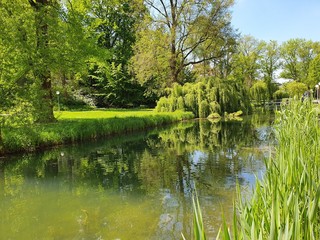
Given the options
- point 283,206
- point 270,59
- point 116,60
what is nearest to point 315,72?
point 270,59

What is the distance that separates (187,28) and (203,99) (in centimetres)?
645

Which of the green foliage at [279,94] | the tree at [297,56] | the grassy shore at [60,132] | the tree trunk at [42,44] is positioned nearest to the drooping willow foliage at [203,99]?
the grassy shore at [60,132]

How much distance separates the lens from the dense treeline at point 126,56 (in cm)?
1042

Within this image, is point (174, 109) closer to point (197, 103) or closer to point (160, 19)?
point (197, 103)

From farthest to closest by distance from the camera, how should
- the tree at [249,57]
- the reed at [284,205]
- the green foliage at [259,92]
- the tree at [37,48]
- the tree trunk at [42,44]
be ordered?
1. the tree at [249,57]
2. the green foliage at [259,92]
3. the tree trunk at [42,44]
4. the tree at [37,48]
5. the reed at [284,205]

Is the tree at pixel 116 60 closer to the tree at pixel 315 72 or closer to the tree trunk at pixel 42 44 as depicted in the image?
the tree trunk at pixel 42 44

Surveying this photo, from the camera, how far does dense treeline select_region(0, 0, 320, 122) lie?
34.2 ft

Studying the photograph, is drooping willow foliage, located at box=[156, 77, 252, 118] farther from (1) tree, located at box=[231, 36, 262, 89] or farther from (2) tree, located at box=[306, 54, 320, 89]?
(2) tree, located at box=[306, 54, 320, 89]

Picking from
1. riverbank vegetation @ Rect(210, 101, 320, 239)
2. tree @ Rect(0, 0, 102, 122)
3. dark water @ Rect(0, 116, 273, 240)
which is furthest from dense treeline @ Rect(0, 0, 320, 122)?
riverbank vegetation @ Rect(210, 101, 320, 239)

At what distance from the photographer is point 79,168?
8461mm

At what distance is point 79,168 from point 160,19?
68.7 feet

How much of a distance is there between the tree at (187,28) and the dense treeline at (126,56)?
3.1 inches

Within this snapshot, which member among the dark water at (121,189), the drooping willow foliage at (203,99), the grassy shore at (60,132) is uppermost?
the drooping willow foliage at (203,99)

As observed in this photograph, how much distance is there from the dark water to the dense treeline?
2.62m
